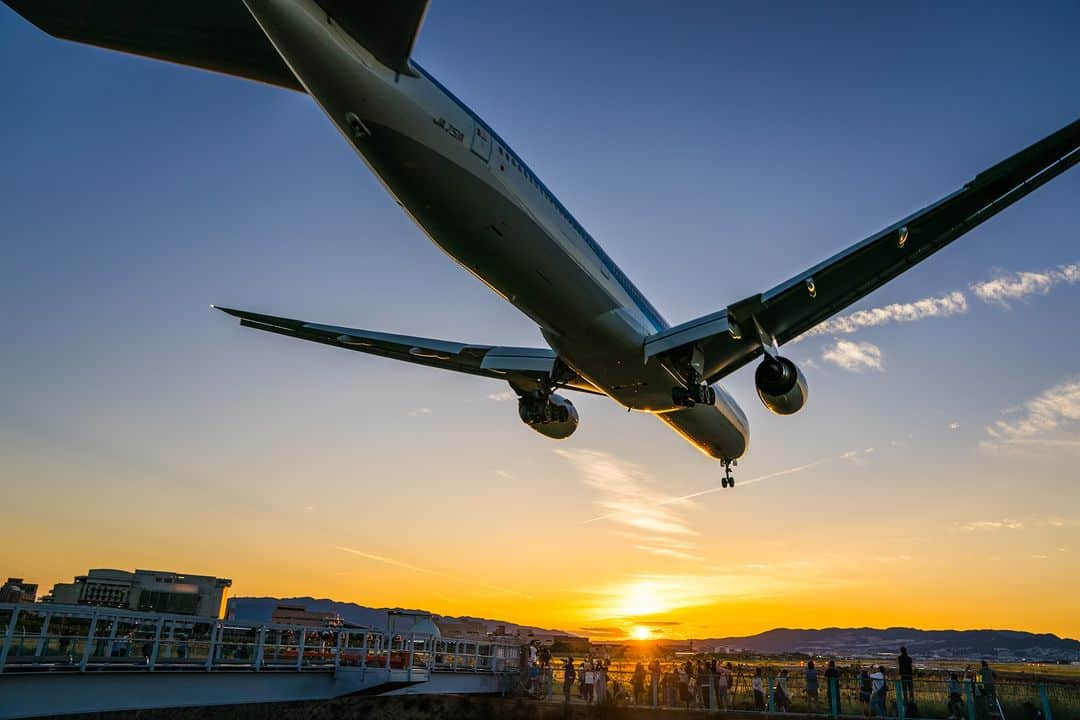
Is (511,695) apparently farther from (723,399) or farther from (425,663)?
(723,399)

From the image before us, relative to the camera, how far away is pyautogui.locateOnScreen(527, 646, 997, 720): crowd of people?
17.4 metres

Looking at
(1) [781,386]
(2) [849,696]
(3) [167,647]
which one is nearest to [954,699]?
(2) [849,696]

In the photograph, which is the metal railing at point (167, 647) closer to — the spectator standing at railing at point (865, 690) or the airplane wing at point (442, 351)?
the airplane wing at point (442, 351)

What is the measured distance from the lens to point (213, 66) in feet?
33.0

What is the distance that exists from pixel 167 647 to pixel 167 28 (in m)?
14.1

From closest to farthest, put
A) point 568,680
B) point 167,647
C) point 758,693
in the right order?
1. point 167,647
2. point 758,693
3. point 568,680

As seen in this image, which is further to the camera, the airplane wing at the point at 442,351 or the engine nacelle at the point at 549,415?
the engine nacelle at the point at 549,415

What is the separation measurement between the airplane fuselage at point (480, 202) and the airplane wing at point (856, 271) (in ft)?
4.88

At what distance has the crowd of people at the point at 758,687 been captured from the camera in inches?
685

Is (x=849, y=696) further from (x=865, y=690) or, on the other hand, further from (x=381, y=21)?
(x=381, y=21)

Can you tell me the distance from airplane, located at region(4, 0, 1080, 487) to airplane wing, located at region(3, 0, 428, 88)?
0.02 m

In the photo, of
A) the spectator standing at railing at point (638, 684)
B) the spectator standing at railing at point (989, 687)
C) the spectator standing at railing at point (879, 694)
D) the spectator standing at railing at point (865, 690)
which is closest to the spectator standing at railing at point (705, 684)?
the spectator standing at railing at point (638, 684)

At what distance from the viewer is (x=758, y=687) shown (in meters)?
19.8

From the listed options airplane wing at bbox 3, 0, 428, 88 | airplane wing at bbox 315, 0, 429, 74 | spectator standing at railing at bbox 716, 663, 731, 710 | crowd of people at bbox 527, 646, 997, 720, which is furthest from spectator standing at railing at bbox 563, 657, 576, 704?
airplane wing at bbox 315, 0, 429, 74
